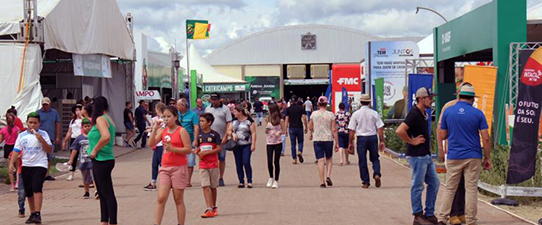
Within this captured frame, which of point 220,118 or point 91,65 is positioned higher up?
point 91,65

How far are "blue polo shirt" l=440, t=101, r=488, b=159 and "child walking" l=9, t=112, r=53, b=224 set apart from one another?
5.32 meters

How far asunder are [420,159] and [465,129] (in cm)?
77

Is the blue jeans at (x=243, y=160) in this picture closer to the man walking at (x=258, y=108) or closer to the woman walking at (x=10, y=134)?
the woman walking at (x=10, y=134)

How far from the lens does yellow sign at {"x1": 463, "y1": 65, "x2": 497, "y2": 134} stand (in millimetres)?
13594

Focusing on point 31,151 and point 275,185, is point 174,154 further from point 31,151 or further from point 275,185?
point 275,185

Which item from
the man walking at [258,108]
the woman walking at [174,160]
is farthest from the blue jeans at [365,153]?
the man walking at [258,108]

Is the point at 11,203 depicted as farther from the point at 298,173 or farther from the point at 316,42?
the point at 316,42

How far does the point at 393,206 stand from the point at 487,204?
137cm

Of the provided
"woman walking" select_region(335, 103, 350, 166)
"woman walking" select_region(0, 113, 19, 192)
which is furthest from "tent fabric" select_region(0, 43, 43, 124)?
"woman walking" select_region(335, 103, 350, 166)

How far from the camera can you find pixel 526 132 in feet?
34.7

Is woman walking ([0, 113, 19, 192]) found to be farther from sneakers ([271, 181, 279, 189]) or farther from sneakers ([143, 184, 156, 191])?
sneakers ([271, 181, 279, 189])

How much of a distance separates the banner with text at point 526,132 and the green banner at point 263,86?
60354 mm

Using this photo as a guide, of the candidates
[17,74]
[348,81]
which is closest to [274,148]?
[17,74]

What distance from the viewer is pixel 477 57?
1941 cm
